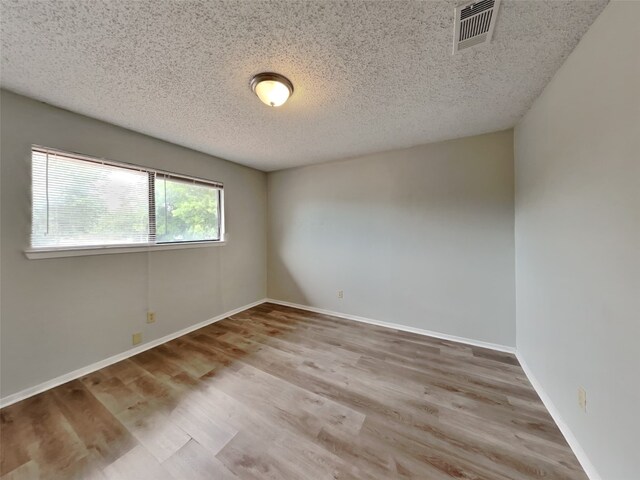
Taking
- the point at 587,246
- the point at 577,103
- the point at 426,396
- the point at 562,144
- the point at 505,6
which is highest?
the point at 505,6

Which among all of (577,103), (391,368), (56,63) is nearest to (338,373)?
(391,368)

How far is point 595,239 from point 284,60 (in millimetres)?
1981

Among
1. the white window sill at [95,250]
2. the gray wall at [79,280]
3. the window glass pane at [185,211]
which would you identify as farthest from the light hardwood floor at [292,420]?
the window glass pane at [185,211]

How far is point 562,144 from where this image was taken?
1.40 m

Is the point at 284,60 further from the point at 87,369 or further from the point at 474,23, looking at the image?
the point at 87,369

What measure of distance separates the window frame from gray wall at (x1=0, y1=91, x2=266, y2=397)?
0.16 feet

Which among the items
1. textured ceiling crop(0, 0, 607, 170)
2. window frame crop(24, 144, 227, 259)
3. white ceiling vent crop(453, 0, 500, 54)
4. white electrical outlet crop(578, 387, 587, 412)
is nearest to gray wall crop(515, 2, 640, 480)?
white electrical outlet crop(578, 387, 587, 412)

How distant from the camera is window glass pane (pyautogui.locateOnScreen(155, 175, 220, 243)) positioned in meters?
2.58

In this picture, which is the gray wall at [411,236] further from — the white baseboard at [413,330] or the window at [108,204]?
the window at [108,204]

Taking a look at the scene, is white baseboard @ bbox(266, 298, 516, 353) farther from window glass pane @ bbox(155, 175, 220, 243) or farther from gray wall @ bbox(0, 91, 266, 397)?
window glass pane @ bbox(155, 175, 220, 243)

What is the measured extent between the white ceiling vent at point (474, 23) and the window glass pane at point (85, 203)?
298cm

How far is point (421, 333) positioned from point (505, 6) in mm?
2897

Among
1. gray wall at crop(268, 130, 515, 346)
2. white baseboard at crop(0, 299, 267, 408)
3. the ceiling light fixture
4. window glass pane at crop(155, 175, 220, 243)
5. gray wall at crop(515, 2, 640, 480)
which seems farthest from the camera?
window glass pane at crop(155, 175, 220, 243)

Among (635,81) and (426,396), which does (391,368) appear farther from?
(635,81)
